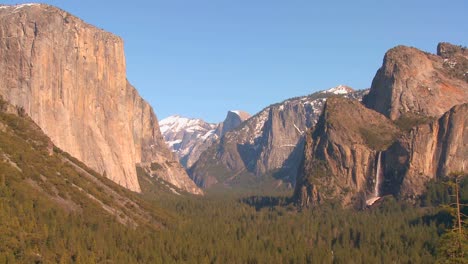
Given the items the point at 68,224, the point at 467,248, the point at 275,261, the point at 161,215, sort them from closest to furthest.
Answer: the point at 467,248 < the point at 68,224 < the point at 275,261 < the point at 161,215

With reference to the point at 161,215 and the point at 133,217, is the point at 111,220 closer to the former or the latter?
the point at 133,217

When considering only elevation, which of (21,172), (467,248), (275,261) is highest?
(21,172)

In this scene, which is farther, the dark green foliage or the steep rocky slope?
the steep rocky slope

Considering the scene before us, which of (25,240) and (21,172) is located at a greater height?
(21,172)

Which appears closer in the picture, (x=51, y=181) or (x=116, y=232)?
(x=116, y=232)

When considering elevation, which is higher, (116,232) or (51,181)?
(51,181)

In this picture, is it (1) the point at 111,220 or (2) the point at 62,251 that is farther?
(1) the point at 111,220

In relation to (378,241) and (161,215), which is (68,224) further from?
(378,241)

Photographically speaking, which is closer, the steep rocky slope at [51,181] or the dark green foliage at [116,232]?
the dark green foliage at [116,232]

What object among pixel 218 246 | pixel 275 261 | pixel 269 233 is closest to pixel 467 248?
pixel 275 261

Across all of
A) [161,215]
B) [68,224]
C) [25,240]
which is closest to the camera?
[25,240]
